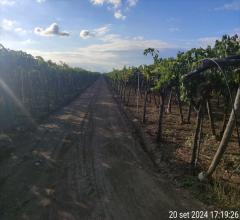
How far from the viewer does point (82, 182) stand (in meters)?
11.7

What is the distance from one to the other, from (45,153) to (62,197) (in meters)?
5.16

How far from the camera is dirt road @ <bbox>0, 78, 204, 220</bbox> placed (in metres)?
9.51

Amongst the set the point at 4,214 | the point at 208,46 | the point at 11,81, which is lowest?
the point at 4,214

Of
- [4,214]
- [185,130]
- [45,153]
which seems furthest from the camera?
[185,130]

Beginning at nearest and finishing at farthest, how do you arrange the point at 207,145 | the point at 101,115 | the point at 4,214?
1. the point at 4,214
2. the point at 207,145
3. the point at 101,115

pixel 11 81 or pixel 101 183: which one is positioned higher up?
pixel 11 81

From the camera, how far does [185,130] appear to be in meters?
21.9

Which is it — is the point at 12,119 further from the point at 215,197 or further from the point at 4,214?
the point at 215,197

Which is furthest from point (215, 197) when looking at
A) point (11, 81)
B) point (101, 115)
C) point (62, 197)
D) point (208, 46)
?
point (11, 81)

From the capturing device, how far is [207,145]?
17.6 m

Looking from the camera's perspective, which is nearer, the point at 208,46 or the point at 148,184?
the point at 148,184

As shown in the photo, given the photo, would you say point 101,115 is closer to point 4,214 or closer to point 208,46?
point 208,46

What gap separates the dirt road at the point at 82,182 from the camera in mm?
9508

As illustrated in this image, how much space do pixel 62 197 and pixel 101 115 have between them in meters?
17.8
